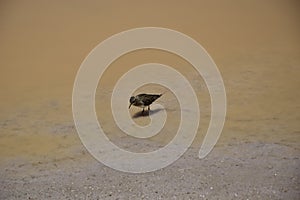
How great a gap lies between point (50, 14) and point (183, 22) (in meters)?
0.61

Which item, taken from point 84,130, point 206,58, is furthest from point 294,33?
point 84,130

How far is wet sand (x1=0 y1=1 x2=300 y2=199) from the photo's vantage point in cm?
209

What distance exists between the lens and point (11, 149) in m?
2.11

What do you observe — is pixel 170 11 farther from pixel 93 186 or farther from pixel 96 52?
pixel 93 186

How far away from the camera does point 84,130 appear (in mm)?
2111

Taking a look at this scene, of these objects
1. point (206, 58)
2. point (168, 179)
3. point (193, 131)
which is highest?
point (206, 58)

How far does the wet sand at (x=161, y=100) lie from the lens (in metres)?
2.09

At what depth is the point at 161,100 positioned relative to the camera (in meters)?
2.13

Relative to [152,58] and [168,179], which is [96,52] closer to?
[152,58]

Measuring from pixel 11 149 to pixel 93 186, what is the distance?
0.40 metres

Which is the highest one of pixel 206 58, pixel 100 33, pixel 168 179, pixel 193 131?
pixel 100 33

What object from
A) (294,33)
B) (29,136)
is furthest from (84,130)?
(294,33)

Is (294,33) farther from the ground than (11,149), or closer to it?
farther from the ground

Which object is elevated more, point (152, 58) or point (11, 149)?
point (152, 58)
